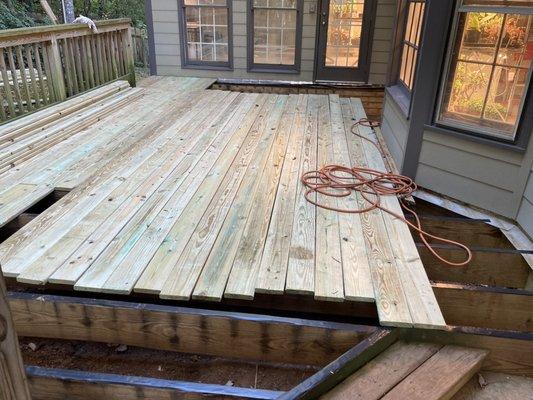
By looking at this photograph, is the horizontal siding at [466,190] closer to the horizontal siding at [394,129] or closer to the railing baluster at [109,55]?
the horizontal siding at [394,129]

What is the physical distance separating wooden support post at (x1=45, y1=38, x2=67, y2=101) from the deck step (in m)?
4.52

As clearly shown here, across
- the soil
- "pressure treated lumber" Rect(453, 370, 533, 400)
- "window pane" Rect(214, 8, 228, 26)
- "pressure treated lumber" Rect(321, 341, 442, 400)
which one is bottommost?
the soil

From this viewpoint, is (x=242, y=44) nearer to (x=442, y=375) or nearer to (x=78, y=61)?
(x=78, y=61)

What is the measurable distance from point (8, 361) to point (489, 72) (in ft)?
11.1

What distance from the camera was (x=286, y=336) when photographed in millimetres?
2041

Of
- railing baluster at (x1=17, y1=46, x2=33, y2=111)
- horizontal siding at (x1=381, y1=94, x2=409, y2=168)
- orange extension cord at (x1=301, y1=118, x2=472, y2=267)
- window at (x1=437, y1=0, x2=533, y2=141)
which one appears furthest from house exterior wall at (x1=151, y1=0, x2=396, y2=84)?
orange extension cord at (x1=301, y1=118, x2=472, y2=267)

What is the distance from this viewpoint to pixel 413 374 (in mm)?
1861

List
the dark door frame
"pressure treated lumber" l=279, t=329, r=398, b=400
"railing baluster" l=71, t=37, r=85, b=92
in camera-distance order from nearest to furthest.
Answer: "pressure treated lumber" l=279, t=329, r=398, b=400
"railing baluster" l=71, t=37, r=85, b=92
the dark door frame

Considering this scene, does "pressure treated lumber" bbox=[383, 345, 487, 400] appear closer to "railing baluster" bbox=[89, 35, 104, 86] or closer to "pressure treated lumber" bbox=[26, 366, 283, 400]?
"pressure treated lumber" bbox=[26, 366, 283, 400]

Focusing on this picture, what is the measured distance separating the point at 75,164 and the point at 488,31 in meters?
3.38

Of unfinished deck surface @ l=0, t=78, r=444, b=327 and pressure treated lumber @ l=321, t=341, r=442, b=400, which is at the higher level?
unfinished deck surface @ l=0, t=78, r=444, b=327

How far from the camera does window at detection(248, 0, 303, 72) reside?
6.49 meters

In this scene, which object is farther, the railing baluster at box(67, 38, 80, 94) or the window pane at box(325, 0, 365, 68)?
the window pane at box(325, 0, 365, 68)

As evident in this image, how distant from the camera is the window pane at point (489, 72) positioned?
295 centimetres
